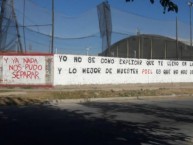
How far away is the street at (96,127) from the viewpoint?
10336mm

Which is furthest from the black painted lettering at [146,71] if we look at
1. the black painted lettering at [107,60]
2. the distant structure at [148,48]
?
the black painted lettering at [107,60]

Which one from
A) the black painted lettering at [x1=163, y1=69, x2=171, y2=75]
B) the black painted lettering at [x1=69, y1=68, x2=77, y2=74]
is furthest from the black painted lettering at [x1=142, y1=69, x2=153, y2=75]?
the black painted lettering at [x1=69, y1=68, x2=77, y2=74]

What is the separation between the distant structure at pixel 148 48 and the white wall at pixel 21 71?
9231mm

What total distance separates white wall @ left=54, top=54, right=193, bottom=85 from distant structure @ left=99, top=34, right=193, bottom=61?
6.75ft

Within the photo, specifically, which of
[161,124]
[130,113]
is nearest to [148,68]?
[130,113]

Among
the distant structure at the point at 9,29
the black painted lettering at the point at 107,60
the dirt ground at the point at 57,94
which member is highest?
the distant structure at the point at 9,29

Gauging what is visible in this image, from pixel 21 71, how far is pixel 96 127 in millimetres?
15798

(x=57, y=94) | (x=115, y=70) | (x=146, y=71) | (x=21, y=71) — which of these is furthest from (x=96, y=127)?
(x=146, y=71)

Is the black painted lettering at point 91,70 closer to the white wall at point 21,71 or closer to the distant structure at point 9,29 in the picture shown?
the white wall at point 21,71

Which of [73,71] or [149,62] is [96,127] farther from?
[149,62]

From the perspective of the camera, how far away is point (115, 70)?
3203 centimetres

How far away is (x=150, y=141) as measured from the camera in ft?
33.9

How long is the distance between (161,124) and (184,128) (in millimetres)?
944

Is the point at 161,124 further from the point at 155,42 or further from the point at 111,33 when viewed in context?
the point at 155,42
